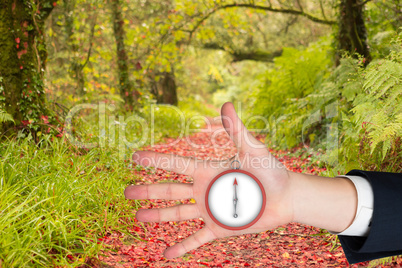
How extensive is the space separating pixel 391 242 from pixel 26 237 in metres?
2.52

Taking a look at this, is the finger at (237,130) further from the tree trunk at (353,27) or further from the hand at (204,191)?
the tree trunk at (353,27)

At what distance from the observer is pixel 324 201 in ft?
4.42

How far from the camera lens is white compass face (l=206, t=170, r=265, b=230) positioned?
140 cm

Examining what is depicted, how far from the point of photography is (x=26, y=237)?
2615 mm

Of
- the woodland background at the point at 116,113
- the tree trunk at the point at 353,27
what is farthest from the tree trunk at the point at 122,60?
the tree trunk at the point at 353,27

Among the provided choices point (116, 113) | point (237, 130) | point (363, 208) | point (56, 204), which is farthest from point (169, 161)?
point (116, 113)

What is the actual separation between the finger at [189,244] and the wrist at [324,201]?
369 mm

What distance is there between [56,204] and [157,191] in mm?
2162

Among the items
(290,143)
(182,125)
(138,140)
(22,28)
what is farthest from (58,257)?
(182,125)

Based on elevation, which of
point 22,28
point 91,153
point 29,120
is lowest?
point 91,153

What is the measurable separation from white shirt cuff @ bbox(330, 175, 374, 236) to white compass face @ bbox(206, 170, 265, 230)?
14.4 inches

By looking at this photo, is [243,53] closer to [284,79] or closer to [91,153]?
[284,79]

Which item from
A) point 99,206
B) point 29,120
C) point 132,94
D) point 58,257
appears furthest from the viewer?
point 132,94

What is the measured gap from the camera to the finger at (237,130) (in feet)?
4.21
